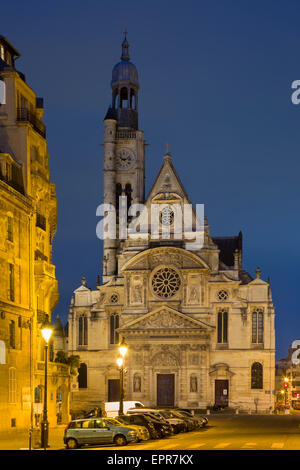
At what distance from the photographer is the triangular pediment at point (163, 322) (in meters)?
84.0

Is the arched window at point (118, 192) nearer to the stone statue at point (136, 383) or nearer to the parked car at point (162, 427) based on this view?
the stone statue at point (136, 383)

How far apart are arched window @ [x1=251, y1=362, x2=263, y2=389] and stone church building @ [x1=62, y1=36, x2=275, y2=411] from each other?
9 cm

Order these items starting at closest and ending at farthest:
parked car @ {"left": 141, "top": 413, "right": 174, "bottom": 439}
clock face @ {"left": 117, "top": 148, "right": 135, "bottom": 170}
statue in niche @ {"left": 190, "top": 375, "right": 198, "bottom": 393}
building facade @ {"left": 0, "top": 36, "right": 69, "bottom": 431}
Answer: parked car @ {"left": 141, "top": 413, "right": 174, "bottom": 439}
building facade @ {"left": 0, "top": 36, "right": 69, "bottom": 431}
statue in niche @ {"left": 190, "top": 375, "right": 198, "bottom": 393}
clock face @ {"left": 117, "top": 148, "right": 135, "bottom": 170}

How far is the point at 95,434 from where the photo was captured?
36406 millimetres

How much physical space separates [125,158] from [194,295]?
18311 millimetres

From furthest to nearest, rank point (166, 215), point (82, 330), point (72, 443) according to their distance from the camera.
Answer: point (82, 330) < point (166, 215) < point (72, 443)

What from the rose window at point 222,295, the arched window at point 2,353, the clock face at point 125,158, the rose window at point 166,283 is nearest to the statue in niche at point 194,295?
the rose window at point 166,283

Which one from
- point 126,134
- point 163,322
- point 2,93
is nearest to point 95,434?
point 2,93

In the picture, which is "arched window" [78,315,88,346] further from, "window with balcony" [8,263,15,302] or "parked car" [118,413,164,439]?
"parked car" [118,413,164,439]

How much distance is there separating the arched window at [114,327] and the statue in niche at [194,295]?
25.3ft

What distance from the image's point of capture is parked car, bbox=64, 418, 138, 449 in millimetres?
36156

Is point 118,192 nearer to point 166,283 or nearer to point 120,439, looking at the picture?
point 166,283

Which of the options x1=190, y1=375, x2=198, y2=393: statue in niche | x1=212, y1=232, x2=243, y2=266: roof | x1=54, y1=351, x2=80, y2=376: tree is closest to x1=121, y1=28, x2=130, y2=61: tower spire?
x1=212, y1=232, x2=243, y2=266: roof
